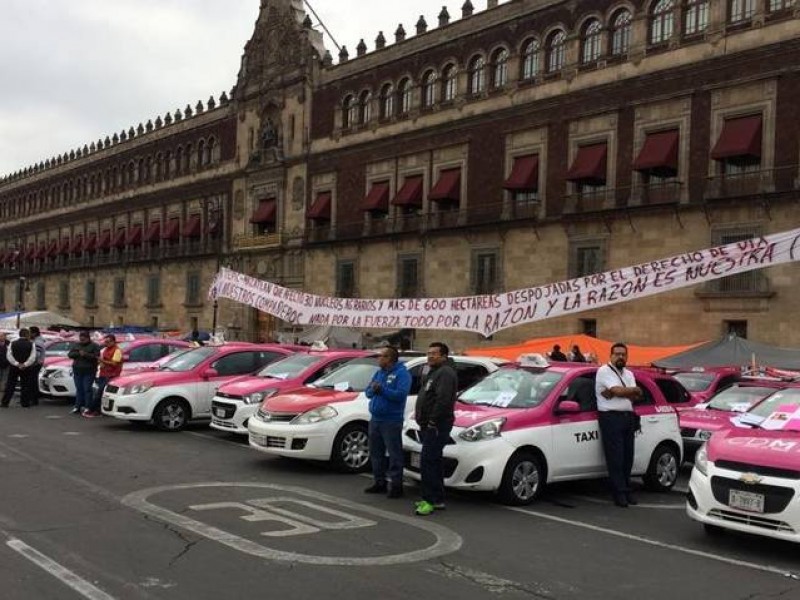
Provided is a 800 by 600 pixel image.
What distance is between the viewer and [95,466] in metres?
10.8

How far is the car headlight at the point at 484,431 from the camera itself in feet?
29.7

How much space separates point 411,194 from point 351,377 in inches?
1099

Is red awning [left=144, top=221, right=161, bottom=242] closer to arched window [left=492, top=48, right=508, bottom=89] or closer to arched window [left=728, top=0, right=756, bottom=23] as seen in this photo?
arched window [left=492, top=48, right=508, bottom=89]

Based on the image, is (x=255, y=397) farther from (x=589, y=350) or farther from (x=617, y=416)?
(x=589, y=350)

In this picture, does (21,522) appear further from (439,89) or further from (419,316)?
(439,89)

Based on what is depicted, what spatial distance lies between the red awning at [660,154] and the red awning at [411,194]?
12.1 metres

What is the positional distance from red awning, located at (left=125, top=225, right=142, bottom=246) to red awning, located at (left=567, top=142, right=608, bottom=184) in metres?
40.5

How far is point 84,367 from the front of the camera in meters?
17.1

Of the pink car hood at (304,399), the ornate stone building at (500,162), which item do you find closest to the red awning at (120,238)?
the ornate stone building at (500,162)

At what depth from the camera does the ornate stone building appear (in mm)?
27359

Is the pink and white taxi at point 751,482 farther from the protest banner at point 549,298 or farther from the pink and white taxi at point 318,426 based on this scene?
the protest banner at point 549,298

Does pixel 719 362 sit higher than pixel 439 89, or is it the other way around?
pixel 439 89

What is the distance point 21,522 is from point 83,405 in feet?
34.2

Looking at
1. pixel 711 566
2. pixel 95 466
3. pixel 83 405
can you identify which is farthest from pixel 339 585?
pixel 83 405
